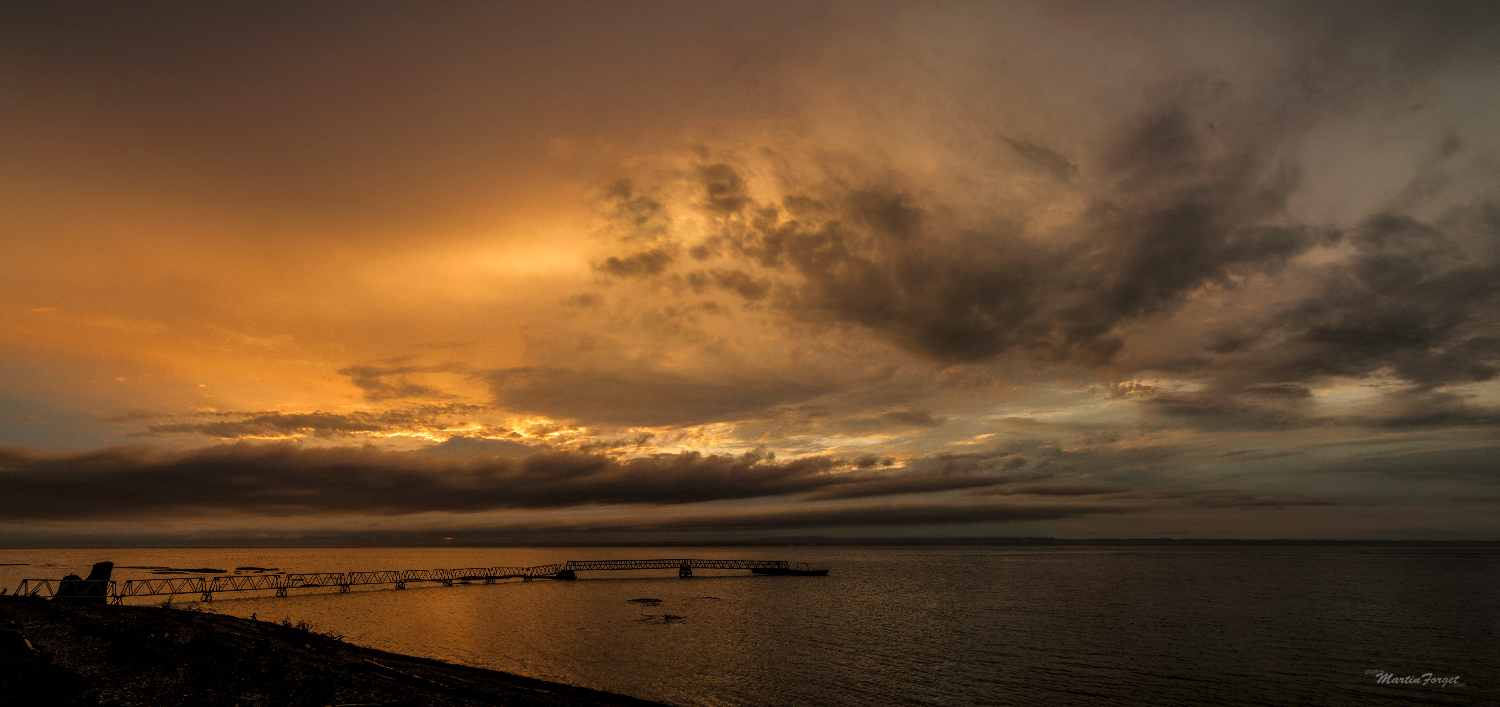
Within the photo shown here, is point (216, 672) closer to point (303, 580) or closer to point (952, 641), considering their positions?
point (952, 641)

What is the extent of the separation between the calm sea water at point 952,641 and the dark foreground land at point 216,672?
22.0ft

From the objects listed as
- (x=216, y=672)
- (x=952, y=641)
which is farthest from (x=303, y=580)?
(x=952, y=641)

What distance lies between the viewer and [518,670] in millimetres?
41969

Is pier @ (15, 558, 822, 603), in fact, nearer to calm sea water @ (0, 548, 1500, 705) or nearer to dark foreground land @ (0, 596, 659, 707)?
calm sea water @ (0, 548, 1500, 705)

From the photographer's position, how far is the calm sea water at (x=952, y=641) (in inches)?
1532

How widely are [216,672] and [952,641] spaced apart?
49.8 meters

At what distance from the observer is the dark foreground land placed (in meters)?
23.6

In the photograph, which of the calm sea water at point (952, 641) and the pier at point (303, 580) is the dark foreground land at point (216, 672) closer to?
the calm sea water at point (952, 641)

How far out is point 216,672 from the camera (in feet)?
90.6

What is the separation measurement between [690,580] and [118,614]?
95045mm

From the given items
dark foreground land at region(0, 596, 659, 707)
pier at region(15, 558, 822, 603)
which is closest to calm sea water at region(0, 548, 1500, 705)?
pier at region(15, 558, 822, 603)

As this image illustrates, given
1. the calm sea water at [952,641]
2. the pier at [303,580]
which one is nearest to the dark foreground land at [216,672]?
the calm sea water at [952,641]

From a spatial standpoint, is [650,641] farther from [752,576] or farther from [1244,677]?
[752,576]

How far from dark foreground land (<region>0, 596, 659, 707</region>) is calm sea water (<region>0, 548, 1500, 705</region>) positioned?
670 cm
